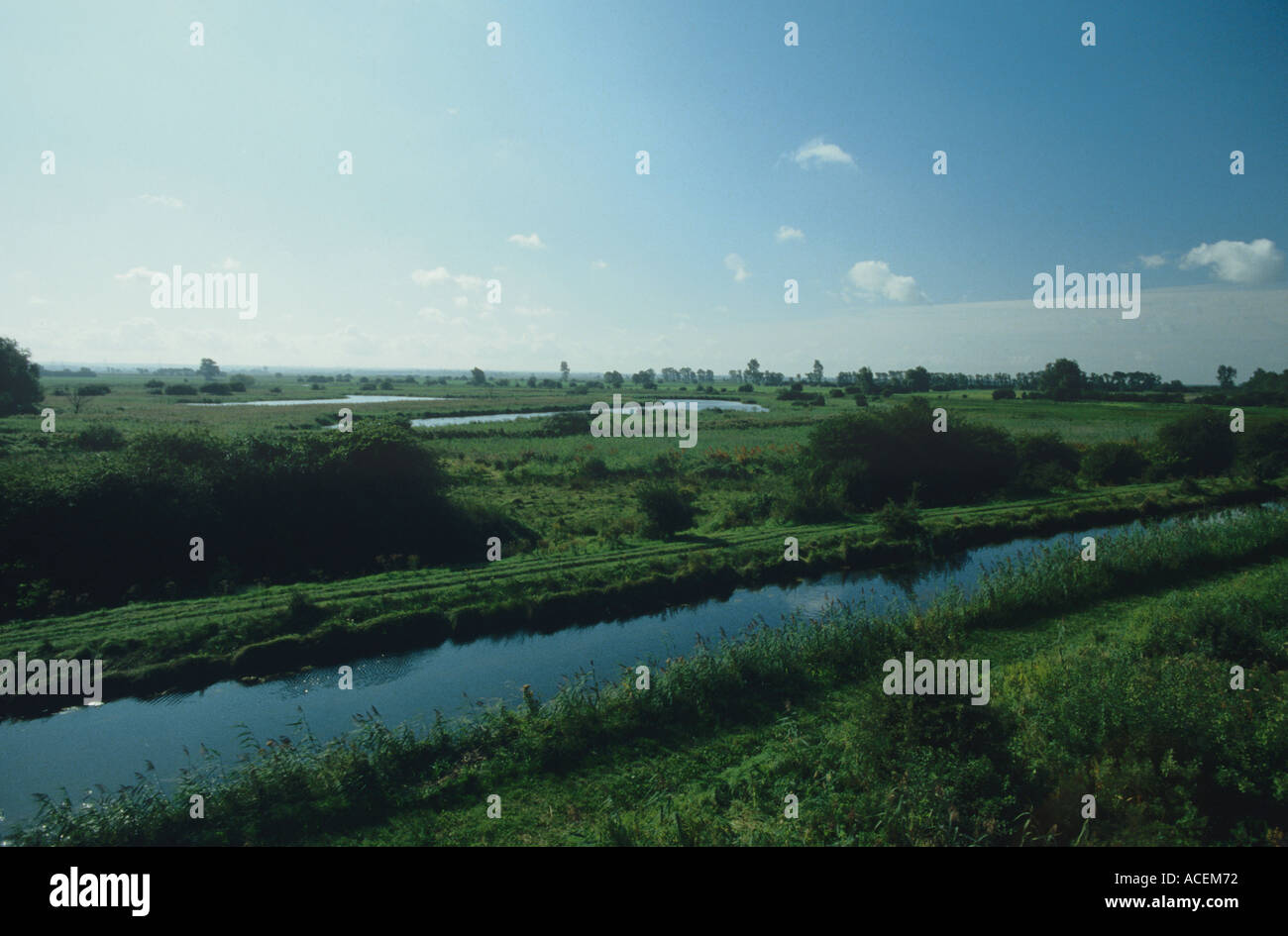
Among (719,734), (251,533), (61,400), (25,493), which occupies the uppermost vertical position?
(61,400)

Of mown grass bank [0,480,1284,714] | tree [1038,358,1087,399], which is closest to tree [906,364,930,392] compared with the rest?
tree [1038,358,1087,399]

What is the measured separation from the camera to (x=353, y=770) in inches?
402

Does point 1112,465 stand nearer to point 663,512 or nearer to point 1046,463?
point 1046,463

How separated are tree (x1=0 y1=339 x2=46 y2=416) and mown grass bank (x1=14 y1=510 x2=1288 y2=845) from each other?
244ft

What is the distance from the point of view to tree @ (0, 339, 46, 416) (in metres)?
61.8

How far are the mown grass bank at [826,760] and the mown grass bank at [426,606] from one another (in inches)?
170

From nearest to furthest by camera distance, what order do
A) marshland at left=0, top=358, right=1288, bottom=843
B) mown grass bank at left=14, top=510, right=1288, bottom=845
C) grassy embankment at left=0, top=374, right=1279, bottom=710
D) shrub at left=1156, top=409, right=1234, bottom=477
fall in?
mown grass bank at left=14, top=510, right=1288, bottom=845
marshland at left=0, top=358, right=1288, bottom=843
grassy embankment at left=0, top=374, right=1279, bottom=710
shrub at left=1156, top=409, right=1234, bottom=477

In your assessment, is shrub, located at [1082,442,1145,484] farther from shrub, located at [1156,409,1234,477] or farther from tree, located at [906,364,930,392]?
tree, located at [906,364,930,392]

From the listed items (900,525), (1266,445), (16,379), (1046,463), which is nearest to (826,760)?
(900,525)
